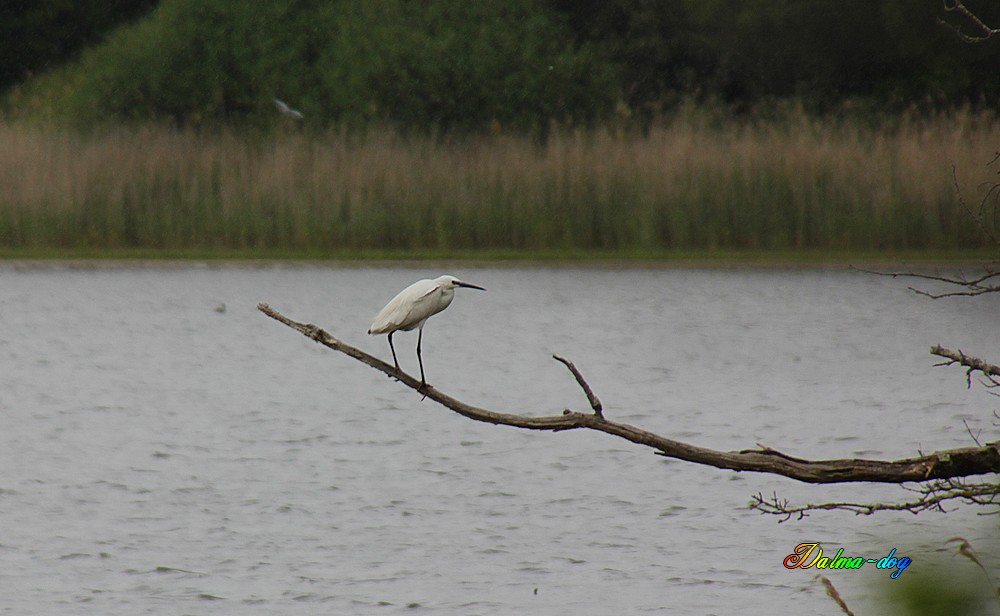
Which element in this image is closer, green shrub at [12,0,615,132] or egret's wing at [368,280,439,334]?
egret's wing at [368,280,439,334]

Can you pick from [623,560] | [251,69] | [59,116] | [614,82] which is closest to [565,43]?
[614,82]

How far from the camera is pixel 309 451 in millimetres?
9172

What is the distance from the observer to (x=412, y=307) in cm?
424

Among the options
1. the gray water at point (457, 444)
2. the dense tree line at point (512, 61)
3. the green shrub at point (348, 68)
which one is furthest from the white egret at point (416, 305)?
the dense tree line at point (512, 61)

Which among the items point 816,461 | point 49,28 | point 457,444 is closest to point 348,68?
point 49,28

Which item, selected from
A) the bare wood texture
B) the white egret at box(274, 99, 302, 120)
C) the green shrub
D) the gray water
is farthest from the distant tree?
the bare wood texture

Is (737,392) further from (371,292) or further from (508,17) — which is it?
(508,17)

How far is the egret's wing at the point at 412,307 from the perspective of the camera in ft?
13.9

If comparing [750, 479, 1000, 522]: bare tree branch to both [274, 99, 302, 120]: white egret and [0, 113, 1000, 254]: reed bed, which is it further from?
[274, 99, 302, 120]: white egret

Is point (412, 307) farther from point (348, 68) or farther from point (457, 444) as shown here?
point (348, 68)

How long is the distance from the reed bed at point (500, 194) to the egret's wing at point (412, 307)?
1405 cm

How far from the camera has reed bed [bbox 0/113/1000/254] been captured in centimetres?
1798

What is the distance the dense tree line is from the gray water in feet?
18.8

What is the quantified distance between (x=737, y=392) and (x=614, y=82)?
1253 centimetres
